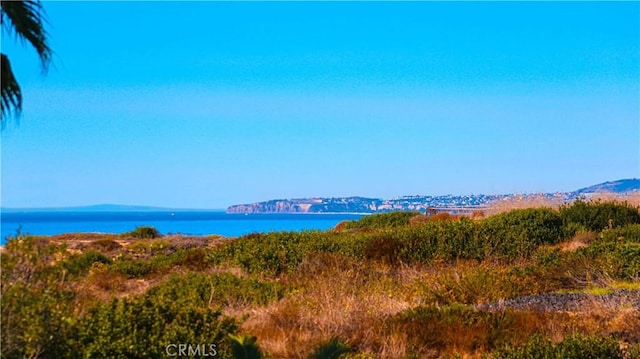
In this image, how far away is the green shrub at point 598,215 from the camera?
22828 millimetres

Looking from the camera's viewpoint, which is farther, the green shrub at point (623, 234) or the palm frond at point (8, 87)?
the green shrub at point (623, 234)

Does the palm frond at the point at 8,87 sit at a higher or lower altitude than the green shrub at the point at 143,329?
higher

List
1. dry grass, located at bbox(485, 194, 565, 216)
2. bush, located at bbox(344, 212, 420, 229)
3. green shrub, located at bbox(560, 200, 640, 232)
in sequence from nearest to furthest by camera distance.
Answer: green shrub, located at bbox(560, 200, 640, 232), dry grass, located at bbox(485, 194, 565, 216), bush, located at bbox(344, 212, 420, 229)

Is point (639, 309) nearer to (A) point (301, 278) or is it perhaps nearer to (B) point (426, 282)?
(B) point (426, 282)

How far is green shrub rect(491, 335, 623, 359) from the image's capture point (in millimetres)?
6871

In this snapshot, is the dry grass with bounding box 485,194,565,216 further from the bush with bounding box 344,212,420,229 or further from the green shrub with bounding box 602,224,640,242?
the green shrub with bounding box 602,224,640,242

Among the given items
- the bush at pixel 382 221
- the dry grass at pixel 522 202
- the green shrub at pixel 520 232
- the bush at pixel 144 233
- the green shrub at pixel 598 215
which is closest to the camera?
the green shrub at pixel 520 232

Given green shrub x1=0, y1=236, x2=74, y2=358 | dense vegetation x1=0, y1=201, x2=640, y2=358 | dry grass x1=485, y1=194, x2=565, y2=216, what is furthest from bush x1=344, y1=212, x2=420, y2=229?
green shrub x1=0, y1=236, x2=74, y2=358

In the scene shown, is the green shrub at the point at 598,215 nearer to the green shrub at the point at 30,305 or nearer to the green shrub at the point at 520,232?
the green shrub at the point at 520,232

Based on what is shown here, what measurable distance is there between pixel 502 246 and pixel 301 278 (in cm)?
674

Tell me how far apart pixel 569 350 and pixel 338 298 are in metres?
3.47

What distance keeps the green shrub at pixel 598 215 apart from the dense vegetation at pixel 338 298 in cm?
206

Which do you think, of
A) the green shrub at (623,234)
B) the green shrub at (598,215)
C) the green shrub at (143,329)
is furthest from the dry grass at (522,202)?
the green shrub at (143,329)

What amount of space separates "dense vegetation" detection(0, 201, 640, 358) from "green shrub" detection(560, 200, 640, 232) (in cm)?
206
